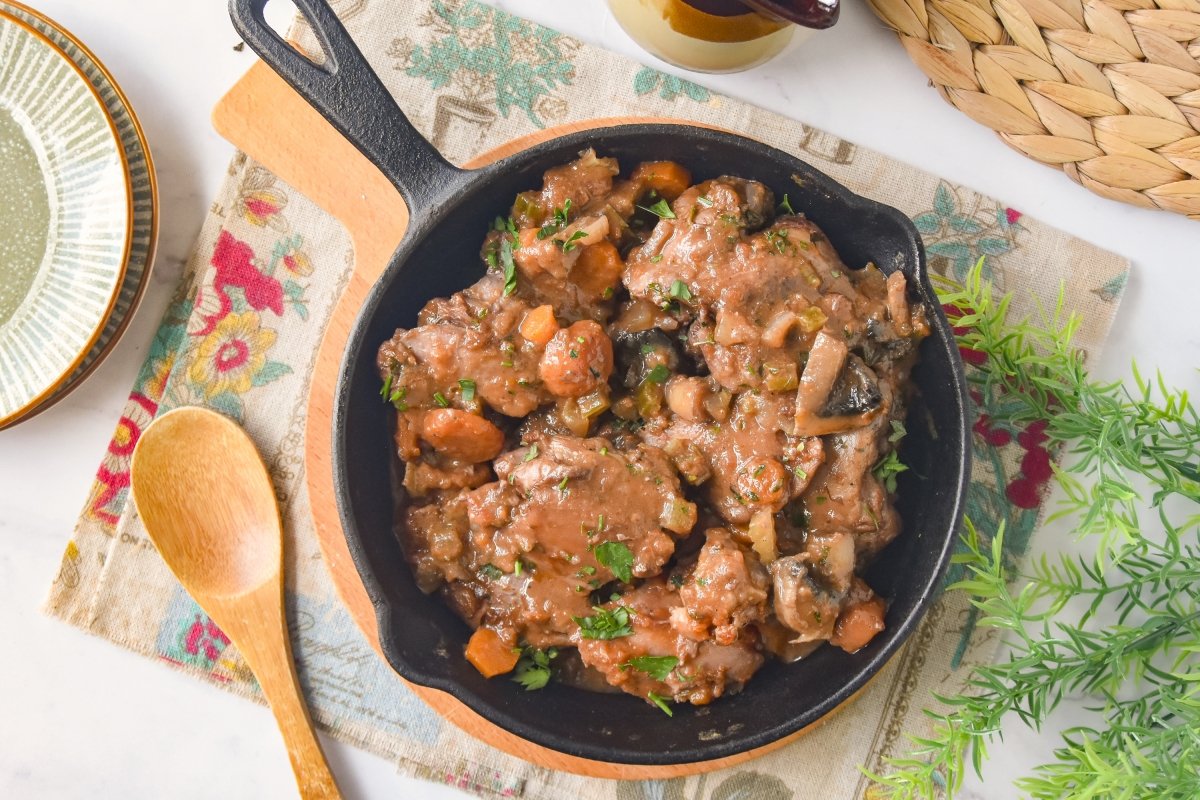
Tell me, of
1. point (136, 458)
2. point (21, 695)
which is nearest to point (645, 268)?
point (136, 458)

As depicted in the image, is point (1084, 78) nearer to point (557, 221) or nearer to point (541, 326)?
point (557, 221)

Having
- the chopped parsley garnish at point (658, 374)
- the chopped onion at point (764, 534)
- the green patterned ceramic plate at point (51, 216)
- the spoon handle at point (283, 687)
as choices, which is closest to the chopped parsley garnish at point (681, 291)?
the chopped parsley garnish at point (658, 374)

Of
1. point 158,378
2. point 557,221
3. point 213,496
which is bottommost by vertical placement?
point 213,496

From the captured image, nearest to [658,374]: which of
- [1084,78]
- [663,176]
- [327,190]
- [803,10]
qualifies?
[663,176]

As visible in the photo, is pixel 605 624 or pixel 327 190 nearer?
pixel 605 624

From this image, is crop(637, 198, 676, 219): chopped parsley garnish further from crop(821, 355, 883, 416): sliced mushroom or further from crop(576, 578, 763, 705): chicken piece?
crop(576, 578, 763, 705): chicken piece

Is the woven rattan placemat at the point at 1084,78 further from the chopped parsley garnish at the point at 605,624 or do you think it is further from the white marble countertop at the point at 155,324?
the chopped parsley garnish at the point at 605,624

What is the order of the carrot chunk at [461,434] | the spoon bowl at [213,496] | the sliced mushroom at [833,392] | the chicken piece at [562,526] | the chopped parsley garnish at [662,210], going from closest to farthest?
1. the sliced mushroom at [833,392]
2. the chicken piece at [562,526]
3. the carrot chunk at [461,434]
4. the chopped parsley garnish at [662,210]
5. the spoon bowl at [213,496]
